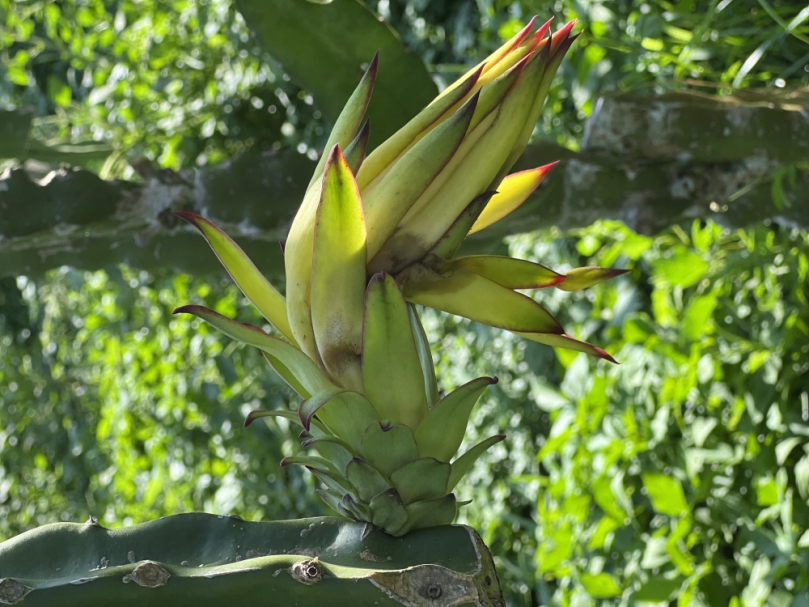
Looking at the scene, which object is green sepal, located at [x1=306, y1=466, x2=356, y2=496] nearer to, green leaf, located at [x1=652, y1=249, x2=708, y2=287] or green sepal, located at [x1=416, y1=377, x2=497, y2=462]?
green sepal, located at [x1=416, y1=377, x2=497, y2=462]

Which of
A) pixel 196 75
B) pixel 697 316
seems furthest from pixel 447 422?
pixel 196 75

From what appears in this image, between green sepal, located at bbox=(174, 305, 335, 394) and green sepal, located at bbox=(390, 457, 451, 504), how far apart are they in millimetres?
51

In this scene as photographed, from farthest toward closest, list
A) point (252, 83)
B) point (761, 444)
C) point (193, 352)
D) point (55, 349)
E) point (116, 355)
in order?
point (55, 349) → point (116, 355) → point (193, 352) → point (252, 83) → point (761, 444)

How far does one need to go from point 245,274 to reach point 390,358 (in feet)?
0.29

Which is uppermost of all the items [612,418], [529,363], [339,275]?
[339,275]

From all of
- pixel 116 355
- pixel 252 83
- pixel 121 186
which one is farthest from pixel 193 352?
pixel 121 186

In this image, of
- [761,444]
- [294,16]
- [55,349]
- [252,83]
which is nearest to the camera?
[294,16]

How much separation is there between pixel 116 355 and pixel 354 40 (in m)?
1.43

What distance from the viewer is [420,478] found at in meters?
0.36

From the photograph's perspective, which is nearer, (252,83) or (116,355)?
(252,83)

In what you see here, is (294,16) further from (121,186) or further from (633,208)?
(633,208)

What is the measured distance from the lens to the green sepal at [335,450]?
36 cm

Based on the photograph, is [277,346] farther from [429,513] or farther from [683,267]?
[683,267]

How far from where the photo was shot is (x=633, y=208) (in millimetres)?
765
